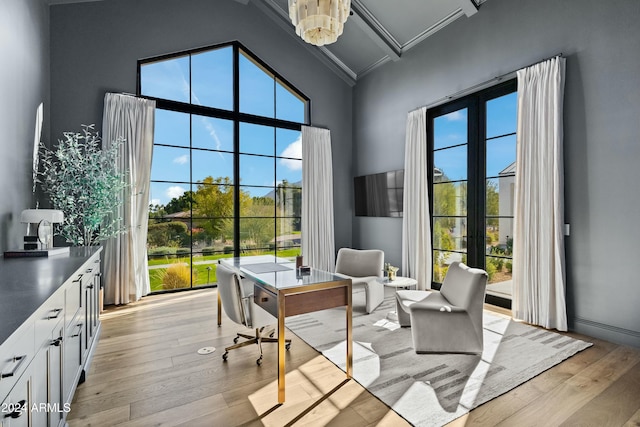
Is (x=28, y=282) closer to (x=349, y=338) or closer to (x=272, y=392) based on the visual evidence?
(x=272, y=392)

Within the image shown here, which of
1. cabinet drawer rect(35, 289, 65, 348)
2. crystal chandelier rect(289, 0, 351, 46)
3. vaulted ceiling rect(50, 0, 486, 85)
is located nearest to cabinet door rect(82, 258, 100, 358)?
cabinet drawer rect(35, 289, 65, 348)

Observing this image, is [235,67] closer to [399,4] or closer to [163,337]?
[399,4]

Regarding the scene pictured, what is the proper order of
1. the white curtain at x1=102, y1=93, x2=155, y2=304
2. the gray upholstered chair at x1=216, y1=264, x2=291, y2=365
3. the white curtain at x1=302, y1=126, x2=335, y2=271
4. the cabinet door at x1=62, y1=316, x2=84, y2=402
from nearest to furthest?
the cabinet door at x1=62, y1=316, x2=84, y2=402, the gray upholstered chair at x1=216, y1=264, x2=291, y2=365, the white curtain at x1=102, y1=93, x2=155, y2=304, the white curtain at x1=302, y1=126, x2=335, y2=271

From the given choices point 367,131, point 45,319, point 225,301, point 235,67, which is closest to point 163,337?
point 225,301

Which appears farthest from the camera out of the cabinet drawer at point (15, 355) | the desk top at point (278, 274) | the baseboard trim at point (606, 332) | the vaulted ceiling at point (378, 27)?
the vaulted ceiling at point (378, 27)

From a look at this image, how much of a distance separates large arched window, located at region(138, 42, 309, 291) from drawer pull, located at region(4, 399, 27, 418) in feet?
13.0

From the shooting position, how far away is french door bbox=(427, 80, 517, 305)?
167 inches

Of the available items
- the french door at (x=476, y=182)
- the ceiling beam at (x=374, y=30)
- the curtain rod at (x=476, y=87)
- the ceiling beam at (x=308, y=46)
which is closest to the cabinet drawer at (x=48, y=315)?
the french door at (x=476, y=182)

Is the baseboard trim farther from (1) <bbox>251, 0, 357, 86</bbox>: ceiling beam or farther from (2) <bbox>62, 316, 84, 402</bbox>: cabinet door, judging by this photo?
(1) <bbox>251, 0, 357, 86</bbox>: ceiling beam

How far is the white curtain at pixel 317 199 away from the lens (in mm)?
6207

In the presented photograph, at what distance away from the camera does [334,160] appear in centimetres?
671

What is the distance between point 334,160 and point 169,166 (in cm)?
390

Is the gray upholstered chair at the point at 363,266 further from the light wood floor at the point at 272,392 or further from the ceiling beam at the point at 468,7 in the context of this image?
the ceiling beam at the point at 468,7

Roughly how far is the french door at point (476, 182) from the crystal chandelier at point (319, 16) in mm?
2702
